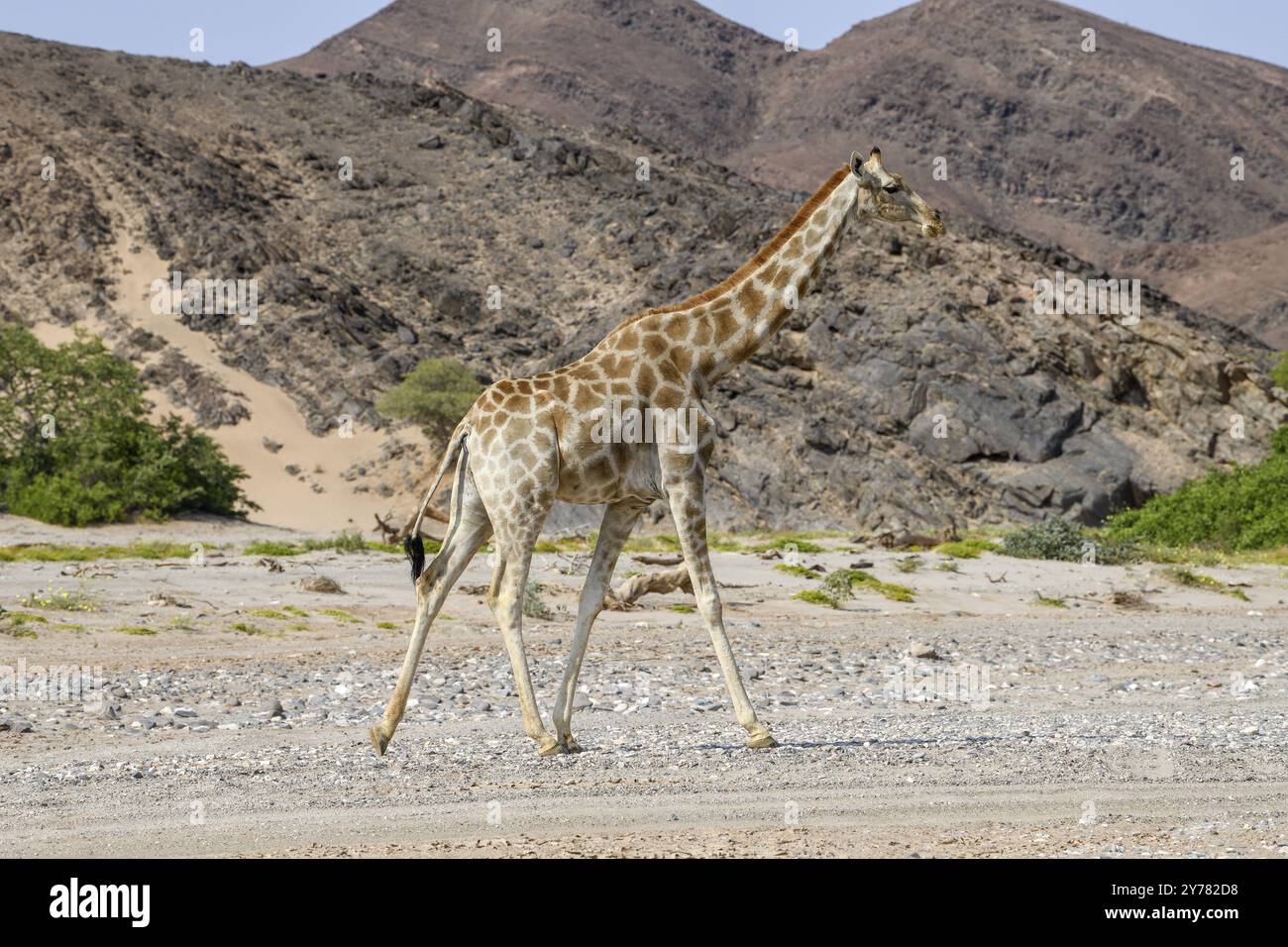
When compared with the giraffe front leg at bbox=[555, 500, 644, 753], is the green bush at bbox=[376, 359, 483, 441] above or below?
above

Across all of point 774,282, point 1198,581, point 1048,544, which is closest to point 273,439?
point 1048,544

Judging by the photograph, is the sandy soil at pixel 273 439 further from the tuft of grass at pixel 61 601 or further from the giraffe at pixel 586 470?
the giraffe at pixel 586 470

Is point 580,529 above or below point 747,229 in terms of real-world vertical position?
below

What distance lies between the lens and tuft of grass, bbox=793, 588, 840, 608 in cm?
2415

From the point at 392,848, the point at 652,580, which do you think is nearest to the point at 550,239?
the point at 652,580

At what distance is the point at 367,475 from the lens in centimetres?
5353

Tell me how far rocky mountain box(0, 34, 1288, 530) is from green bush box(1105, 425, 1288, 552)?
13.0m

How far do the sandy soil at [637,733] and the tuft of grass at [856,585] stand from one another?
0.47 m

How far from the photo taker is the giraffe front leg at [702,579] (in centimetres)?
1054
